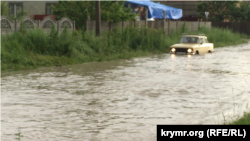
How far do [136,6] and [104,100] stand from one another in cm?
2932

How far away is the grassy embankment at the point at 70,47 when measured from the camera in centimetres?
2214

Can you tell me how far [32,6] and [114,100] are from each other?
27.6 meters

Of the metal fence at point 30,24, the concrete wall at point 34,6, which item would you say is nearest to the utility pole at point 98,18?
the metal fence at point 30,24

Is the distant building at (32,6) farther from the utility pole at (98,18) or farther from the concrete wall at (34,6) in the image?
the utility pole at (98,18)

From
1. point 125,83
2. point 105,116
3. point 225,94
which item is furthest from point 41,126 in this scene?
point 125,83

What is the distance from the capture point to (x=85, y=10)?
1224 inches

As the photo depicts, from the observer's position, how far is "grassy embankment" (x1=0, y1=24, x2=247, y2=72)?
22141 mm

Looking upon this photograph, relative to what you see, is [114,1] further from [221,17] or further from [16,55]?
[221,17]

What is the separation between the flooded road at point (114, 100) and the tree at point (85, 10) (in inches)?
346

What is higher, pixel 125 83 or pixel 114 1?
pixel 114 1

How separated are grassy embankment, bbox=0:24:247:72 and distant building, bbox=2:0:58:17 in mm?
9327

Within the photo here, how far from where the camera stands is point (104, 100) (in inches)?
527

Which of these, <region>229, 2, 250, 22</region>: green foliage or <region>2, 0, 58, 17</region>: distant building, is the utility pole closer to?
<region>2, 0, 58, 17</region>: distant building

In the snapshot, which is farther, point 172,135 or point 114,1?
point 114,1
